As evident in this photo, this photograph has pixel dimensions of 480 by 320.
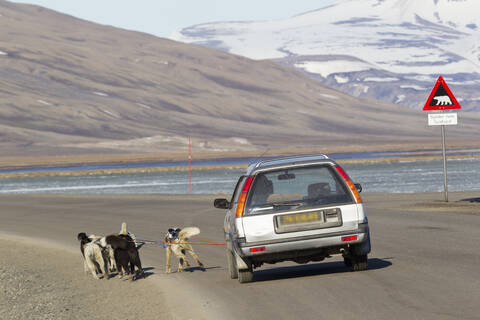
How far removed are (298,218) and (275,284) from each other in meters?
1.02

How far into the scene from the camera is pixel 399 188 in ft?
153

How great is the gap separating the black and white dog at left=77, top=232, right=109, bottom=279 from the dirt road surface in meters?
0.25

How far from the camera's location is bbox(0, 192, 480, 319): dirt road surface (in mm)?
9523

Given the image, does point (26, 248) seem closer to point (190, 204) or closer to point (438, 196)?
point (190, 204)

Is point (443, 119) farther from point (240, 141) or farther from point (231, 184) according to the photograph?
point (240, 141)

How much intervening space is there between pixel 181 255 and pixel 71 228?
11687 mm

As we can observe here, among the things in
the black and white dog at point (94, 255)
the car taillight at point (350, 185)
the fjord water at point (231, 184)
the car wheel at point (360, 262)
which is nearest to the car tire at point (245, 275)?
the car wheel at point (360, 262)

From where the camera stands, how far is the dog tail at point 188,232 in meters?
12.7

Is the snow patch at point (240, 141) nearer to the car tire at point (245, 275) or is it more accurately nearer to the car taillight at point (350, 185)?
the car tire at point (245, 275)

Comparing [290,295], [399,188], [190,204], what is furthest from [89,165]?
[290,295]

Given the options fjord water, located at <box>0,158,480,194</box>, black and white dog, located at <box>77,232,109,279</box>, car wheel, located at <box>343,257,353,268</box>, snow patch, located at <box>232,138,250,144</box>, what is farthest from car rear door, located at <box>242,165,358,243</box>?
snow patch, located at <box>232,138,250,144</box>

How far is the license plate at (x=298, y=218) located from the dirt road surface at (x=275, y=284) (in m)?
0.82

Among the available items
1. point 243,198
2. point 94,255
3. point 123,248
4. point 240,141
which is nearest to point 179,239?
point 123,248

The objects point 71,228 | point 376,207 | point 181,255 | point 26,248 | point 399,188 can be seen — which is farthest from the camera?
point 399,188
